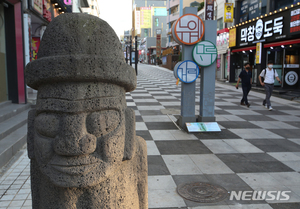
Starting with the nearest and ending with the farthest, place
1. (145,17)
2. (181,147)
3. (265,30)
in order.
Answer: (181,147) < (265,30) < (145,17)

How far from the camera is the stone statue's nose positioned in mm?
1724

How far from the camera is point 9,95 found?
8.20 metres

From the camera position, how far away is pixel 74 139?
1.73 m

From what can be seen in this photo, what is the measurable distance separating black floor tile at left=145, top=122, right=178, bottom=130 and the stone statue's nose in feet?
16.9

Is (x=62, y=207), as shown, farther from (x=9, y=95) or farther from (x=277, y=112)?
(x=277, y=112)

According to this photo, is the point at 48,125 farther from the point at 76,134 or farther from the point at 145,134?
the point at 145,134

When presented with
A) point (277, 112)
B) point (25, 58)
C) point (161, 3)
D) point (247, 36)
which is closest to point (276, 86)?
point (247, 36)

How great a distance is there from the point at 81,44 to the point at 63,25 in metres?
0.20

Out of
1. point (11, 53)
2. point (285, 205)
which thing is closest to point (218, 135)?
point (285, 205)

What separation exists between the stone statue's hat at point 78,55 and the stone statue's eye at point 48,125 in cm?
25

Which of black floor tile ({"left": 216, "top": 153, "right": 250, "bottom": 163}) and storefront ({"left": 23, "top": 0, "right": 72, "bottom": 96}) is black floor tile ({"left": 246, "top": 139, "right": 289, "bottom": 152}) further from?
storefront ({"left": 23, "top": 0, "right": 72, "bottom": 96})

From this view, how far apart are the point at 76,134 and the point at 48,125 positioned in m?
0.21

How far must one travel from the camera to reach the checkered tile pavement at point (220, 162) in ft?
11.3

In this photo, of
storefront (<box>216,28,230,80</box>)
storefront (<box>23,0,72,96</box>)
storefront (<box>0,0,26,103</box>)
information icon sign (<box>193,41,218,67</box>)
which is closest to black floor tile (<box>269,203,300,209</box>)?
information icon sign (<box>193,41,218,67</box>)
